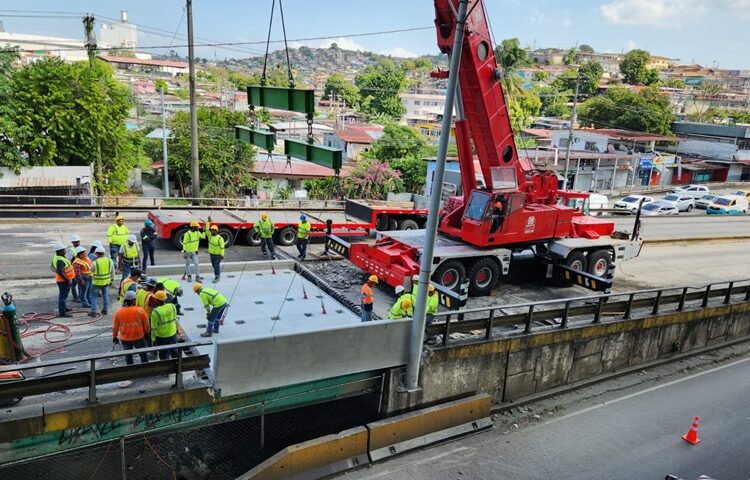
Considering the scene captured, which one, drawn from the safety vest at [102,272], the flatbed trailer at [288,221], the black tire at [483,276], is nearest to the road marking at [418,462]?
the black tire at [483,276]

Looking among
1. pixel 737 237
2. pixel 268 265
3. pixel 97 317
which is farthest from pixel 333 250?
pixel 737 237

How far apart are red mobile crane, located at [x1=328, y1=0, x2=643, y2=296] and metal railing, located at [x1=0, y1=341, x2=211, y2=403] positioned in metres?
6.67

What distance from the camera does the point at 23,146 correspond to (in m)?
25.7

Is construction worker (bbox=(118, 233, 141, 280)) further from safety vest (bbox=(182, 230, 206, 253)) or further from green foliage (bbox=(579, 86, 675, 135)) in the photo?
green foliage (bbox=(579, 86, 675, 135))

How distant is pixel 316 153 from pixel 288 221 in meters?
8.33

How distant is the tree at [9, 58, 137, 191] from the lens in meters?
25.9

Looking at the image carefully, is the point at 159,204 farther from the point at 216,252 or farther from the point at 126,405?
the point at 126,405

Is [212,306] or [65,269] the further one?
[65,269]

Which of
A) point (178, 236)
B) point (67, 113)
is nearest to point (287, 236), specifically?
point (178, 236)

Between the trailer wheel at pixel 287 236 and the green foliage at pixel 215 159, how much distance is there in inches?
734

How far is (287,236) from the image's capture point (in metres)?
18.6

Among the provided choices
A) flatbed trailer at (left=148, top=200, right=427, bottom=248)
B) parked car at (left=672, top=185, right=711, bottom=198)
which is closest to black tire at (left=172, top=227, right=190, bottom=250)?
flatbed trailer at (left=148, top=200, right=427, bottom=248)

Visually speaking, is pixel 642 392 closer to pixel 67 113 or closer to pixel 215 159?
pixel 67 113

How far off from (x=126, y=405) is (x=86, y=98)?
940 inches
